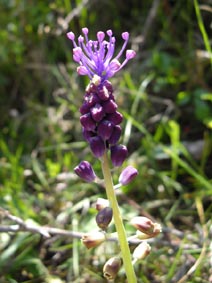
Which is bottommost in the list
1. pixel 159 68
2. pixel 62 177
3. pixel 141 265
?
pixel 141 265

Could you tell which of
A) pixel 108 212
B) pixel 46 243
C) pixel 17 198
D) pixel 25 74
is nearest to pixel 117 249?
pixel 46 243

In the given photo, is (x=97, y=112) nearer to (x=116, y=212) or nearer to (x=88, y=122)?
(x=88, y=122)

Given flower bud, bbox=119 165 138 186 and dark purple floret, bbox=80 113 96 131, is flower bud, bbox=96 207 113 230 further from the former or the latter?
dark purple floret, bbox=80 113 96 131

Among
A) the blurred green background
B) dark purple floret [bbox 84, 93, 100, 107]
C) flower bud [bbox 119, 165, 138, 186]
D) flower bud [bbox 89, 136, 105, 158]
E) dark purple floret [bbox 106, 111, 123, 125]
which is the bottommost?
the blurred green background

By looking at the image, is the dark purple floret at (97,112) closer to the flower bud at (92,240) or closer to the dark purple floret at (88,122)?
the dark purple floret at (88,122)

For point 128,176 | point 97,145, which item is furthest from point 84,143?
point 97,145

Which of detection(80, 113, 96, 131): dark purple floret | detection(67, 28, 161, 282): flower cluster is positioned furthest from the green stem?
detection(80, 113, 96, 131): dark purple floret

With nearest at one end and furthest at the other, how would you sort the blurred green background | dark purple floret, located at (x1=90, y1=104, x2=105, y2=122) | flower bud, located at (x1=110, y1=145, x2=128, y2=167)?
dark purple floret, located at (x1=90, y1=104, x2=105, y2=122) → flower bud, located at (x1=110, y1=145, x2=128, y2=167) → the blurred green background

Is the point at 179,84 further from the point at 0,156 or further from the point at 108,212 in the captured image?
the point at 108,212
